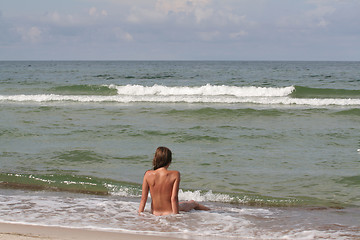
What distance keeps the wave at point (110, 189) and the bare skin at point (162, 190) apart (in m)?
1.15

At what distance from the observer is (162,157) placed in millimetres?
5664

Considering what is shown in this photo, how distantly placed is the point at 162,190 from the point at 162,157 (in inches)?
17.5

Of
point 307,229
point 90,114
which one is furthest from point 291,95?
point 307,229

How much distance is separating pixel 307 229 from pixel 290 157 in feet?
14.2

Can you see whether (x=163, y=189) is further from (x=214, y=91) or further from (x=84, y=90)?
(x=84, y=90)

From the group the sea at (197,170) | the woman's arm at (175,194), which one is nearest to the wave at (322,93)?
the sea at (197,170)

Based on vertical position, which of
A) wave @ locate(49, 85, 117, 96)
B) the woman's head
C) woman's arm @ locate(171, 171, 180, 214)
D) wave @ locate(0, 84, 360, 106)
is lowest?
woman's arm @ locate(171, 171, 180, 214)

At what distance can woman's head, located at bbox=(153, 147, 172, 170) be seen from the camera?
5.63 metres

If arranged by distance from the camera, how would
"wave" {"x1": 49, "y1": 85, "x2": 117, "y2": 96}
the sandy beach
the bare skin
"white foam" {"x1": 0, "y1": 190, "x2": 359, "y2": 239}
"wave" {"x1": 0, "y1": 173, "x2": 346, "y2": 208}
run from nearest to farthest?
1. the sandy beach
2. "white foam" {"x1": 0, "y1": 190, "x2": 359, "y2": 239}
3. the bare skin
4. "wave" {"x1": 0, "y1": 173, "x2": 346, "y2": 208}
5. "wave" {"x1": 49, "y1": 85, "x2": 117, "y2": 96}

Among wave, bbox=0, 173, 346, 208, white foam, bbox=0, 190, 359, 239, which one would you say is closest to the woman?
white foam, bbox=0, 190, 359, 239

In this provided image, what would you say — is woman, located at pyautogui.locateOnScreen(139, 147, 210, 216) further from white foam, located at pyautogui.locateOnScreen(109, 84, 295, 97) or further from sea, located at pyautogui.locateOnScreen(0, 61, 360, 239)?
white foam, located at pyautogui.locateOnScreen(109, 84, 295, 97)

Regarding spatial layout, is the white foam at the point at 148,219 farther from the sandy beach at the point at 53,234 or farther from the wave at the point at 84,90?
the wave at the point at 84,90

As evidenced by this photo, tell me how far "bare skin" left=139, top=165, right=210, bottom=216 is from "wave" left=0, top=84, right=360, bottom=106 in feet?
51.9

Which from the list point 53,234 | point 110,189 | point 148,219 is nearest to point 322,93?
point 110,189
